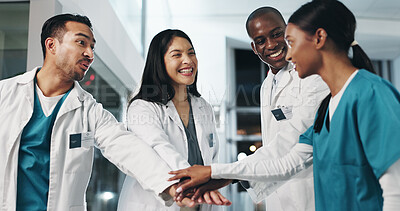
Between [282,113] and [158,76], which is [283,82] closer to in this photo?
[282,113]

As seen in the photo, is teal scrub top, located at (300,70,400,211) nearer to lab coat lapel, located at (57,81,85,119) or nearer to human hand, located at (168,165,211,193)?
human hand, located at (168,165,211,193)

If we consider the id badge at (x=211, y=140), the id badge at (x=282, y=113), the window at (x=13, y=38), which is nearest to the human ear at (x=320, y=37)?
the id badge at (x=282, y=113)

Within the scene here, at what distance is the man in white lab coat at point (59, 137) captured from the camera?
1.62 metres

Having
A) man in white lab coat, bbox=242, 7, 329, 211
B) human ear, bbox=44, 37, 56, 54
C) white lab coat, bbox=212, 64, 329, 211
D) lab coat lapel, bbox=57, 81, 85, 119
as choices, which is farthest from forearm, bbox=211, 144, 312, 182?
human ear, bbox=44, 37, 56, 54

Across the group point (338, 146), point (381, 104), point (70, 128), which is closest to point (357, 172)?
point (338, 146)

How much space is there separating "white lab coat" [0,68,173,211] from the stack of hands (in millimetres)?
58

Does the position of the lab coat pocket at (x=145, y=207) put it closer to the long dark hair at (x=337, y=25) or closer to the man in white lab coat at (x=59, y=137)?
the man in white lab coat at (x=59, y=137)

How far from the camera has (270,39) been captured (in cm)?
224

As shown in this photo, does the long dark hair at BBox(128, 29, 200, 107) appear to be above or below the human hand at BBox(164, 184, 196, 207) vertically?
above

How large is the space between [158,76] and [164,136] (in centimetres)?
35

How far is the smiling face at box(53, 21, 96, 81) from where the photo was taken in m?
1.86

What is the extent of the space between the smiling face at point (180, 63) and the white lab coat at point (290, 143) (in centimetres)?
47

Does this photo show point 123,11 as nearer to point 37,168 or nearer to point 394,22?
point 37,168

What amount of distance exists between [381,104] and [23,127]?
135cm
